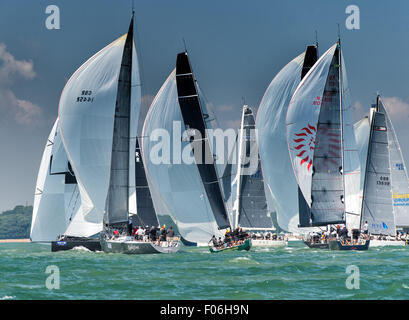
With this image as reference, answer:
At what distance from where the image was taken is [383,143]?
140 feet

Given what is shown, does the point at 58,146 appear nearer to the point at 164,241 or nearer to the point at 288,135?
the point at 164,241

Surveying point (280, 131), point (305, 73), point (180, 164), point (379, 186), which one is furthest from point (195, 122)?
point (379, 186)

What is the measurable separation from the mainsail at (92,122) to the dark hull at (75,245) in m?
4.33

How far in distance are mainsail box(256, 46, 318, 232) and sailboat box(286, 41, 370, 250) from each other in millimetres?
4418

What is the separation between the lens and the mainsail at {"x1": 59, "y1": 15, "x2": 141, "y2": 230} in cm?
3603

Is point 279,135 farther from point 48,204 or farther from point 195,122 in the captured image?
point 48,204

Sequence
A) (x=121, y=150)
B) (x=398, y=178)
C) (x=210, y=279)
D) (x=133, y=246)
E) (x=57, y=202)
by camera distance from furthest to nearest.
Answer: (x=398, y=178) → (x=57, y=202) → (x=121, y=150) → (x=133, y=246) → (x=210, y=279)

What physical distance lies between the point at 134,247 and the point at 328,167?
1271cm

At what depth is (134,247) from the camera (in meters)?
36.0

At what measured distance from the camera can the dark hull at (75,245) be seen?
41603 mm

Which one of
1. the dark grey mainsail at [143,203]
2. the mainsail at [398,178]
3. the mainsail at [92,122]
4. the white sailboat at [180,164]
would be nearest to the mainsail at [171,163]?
the white sailboat at [180,164]

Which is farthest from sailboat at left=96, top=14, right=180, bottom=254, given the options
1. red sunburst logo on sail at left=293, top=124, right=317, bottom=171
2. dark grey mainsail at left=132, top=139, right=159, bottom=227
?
red sunburst logo on sail at left=293, top=124, right=317, bottom=171

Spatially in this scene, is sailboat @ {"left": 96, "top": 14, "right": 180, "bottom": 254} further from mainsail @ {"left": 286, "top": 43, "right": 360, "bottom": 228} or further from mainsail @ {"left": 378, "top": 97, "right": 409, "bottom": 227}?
mainsail @ {"left": 378, "top": 97, "right": 409, "bottom": 227}

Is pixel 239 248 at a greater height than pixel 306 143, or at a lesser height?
lesser
